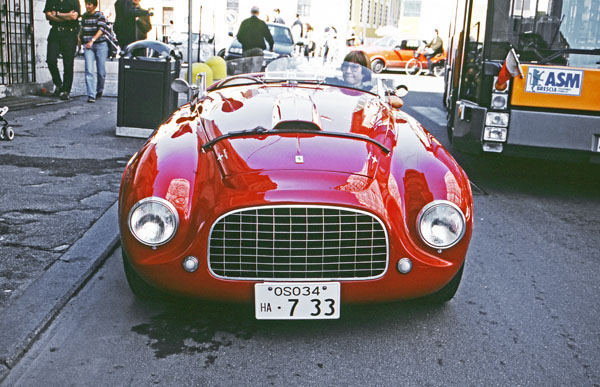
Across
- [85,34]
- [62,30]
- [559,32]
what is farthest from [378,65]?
[559,32]

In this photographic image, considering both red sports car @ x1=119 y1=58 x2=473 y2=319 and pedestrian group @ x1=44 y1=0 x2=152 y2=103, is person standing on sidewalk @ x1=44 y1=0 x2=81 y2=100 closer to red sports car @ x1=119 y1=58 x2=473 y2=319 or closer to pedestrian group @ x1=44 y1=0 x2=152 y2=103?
pedestrian group @ x1=44 y1=0 x2=152 y2=103

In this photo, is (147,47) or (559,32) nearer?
(559,32)

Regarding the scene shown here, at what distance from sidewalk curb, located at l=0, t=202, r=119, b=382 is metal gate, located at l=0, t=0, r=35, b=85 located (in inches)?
311

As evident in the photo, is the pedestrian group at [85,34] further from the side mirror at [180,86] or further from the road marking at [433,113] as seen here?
the side mirror at [180,86]

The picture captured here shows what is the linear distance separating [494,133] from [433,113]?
24.2ft

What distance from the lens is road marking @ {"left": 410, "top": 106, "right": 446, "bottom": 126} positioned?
1258 cm

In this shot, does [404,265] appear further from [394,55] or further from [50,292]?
[394,55]

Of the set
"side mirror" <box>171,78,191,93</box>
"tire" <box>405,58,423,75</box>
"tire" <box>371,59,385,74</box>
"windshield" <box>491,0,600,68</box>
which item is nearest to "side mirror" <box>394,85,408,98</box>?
"side mirror" <box>171,78,191,93</box>

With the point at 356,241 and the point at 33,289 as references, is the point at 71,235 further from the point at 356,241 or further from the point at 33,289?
the point at 356,241

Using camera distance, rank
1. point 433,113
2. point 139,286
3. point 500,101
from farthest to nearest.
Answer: point 433,113 → point 500,101 → point 139,286

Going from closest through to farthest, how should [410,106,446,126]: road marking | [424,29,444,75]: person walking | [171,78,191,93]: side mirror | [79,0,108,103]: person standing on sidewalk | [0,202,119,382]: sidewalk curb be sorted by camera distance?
[0,202,119,382]: sidewalk curb → [171,78,191,93]: side mirror → [79,0,108,103]: person standing on sidewalk → [410,106,446,126]: road marking → [424,29,444,75]: person walking

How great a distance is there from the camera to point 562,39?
6.67 meters

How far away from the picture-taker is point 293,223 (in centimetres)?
329

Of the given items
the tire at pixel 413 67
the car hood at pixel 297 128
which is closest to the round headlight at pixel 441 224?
the car hood at pixel 297 128
